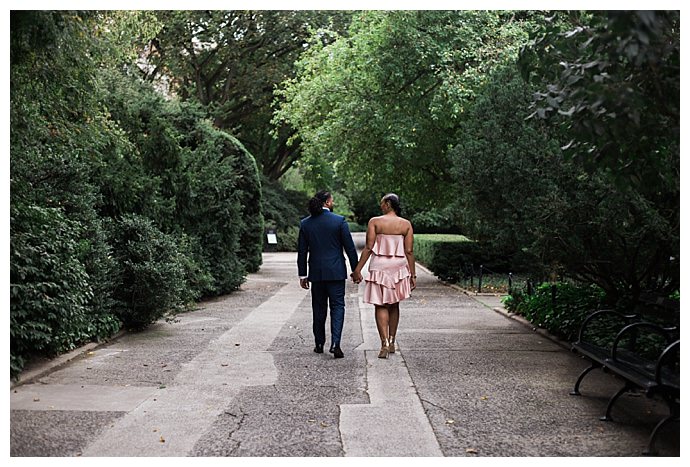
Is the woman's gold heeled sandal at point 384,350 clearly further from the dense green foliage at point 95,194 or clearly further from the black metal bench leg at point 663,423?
the black metal bench leg at point 663,423

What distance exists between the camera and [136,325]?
12.0 m

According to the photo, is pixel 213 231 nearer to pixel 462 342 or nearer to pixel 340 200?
pixel 462 342

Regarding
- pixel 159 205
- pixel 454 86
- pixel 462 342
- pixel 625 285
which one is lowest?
pixel 462 342

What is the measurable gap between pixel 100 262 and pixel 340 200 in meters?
58.2

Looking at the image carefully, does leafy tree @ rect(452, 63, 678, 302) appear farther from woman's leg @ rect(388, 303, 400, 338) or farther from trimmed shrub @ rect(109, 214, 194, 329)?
trimmed shrub @ rect(109, 214, 194, 329)

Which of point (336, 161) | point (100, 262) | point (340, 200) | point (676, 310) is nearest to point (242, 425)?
point (676, 310)

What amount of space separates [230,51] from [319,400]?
1116 inches

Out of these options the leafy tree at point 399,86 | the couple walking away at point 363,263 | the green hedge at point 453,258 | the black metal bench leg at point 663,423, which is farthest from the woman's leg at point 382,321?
the green hedge at point 453,258

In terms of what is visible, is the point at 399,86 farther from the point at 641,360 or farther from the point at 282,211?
the point at 282,211

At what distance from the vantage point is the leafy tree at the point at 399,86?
20.9 metres

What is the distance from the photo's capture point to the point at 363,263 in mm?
10016

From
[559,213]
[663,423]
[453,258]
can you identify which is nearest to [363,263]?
[559,213]

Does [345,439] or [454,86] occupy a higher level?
[454,86]

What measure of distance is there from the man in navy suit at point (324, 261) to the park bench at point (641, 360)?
9.94 feet
